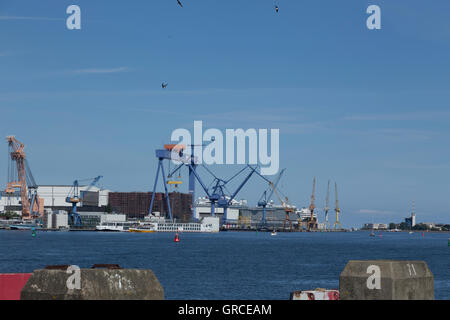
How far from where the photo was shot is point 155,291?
24.8 ft

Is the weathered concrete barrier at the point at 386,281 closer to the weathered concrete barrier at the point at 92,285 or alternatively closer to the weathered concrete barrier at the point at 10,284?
the weathered concrete barrier at the point at 92,285

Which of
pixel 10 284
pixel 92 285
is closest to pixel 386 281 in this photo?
pixel 92 285

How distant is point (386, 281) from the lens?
8469mm

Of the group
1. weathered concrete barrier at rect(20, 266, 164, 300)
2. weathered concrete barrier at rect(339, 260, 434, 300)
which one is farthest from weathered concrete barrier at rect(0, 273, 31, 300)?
weathered concrete barrier at rect(339, 260, 434, 300)

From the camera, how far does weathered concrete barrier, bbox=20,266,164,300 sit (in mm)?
7223

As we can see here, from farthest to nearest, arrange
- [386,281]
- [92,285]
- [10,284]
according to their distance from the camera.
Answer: [10,284] → [386,281] → [92,285]

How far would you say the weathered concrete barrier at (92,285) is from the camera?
284 inches

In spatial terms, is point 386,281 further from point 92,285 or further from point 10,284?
point 10,284

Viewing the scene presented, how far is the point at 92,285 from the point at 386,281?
3464 millimetres

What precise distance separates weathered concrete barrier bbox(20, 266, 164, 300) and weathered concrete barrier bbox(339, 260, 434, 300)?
8.39 ft

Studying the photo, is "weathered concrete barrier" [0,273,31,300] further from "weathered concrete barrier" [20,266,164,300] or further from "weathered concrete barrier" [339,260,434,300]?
"weathered concrete barrier" [339,260,434,300]
